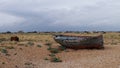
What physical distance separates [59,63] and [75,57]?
123 inches

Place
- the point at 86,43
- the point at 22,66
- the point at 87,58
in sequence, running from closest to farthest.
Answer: the point at 22,66
the point at 87,58
the point at 86,43

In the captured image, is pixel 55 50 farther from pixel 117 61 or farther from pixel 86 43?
pixel 117 61

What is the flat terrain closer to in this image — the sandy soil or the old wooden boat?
the sandy soil

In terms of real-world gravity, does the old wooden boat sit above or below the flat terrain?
above

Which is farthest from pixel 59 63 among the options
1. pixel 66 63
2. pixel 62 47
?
pixel 62 47

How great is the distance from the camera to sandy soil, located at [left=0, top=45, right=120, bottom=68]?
2489cm

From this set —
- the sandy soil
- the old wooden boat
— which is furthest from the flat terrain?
the old wooden boat

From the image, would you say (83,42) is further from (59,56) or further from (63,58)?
(63,58)

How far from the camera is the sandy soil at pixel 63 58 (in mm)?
24891

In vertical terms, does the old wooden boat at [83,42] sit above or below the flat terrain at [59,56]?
above

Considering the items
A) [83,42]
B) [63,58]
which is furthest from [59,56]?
[83,42]

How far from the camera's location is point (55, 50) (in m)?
32.0

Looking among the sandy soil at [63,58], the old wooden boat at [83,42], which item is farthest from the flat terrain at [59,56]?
the old wooden boat at [83,42]

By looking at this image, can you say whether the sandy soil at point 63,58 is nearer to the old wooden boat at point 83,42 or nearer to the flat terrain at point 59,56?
the flat terrain at point 59,56
